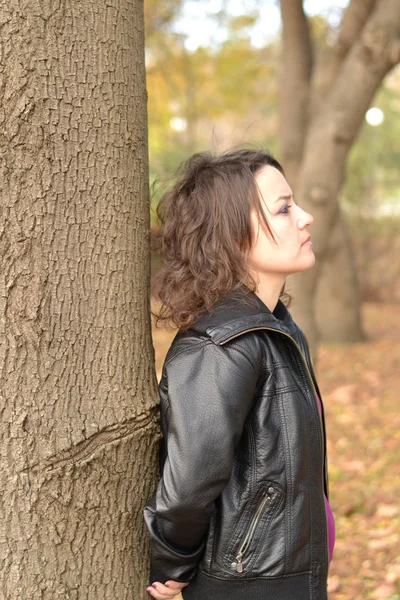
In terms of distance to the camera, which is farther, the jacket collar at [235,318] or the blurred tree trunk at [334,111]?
the blurred tree trunk at [334,111]

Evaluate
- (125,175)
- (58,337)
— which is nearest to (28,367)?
(58,337)

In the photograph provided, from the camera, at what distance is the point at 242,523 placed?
70.5 inches

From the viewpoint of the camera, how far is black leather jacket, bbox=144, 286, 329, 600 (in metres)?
1.72

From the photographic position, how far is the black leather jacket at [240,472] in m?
1.72

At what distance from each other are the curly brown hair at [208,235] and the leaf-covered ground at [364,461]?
176 cm

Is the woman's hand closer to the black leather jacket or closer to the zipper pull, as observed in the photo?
the black leather jacket

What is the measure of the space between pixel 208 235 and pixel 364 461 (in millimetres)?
4232

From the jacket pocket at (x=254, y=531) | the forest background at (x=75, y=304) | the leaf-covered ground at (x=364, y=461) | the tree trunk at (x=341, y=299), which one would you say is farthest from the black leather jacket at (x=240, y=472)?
the tree trunk at (x=341, y=299)

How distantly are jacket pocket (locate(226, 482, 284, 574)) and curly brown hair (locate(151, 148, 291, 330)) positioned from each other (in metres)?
0.50

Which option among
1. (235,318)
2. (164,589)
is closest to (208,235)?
(235,318)

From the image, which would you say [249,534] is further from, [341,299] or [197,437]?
[341,299]

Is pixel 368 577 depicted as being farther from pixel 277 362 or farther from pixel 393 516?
pixel 277 362

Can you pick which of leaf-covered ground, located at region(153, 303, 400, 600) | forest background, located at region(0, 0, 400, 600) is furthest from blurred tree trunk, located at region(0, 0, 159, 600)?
leaf-covered ground, located at region(153, 303, 400, 600)

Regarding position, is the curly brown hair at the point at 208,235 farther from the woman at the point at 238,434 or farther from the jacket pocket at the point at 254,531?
the jacket pocket at the point at 254,531
